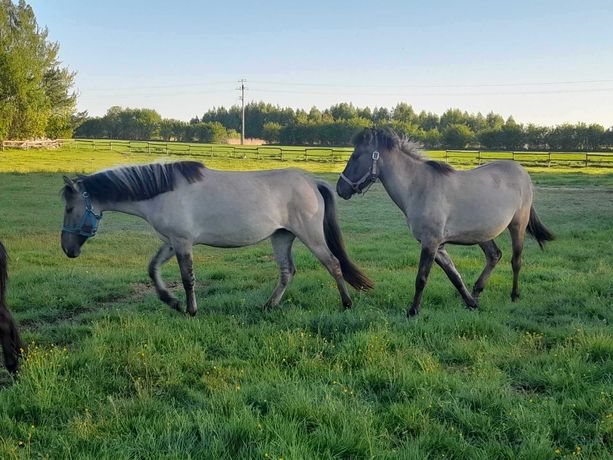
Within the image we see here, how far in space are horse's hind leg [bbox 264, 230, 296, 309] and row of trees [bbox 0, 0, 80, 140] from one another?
4757 cm

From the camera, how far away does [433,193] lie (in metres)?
6.53

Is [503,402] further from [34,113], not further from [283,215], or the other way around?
[34,113]

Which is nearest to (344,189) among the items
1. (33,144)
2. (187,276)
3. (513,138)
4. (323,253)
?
(323,253)

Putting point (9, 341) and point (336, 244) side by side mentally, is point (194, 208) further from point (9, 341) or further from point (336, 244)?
point (9, 341)

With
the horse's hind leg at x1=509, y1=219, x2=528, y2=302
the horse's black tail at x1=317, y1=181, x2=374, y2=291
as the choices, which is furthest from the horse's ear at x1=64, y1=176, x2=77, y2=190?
the horse's hind leg at x1=509, y1=219, x2=528, y2=302

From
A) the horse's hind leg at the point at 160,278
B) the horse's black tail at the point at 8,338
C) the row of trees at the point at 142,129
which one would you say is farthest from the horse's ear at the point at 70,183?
the row of trees at the point at 142,129

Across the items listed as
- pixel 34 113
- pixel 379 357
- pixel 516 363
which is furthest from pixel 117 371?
pixel 34 113

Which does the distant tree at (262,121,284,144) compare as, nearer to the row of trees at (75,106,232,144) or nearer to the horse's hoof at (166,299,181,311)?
the row of trees at (75,106,232,144)

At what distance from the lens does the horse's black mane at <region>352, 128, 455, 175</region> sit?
265 inches

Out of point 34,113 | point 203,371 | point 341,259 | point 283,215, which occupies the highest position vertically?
point 34,113

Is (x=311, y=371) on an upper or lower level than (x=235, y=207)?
lower

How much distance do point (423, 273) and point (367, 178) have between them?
56.5 inches

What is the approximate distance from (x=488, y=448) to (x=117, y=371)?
2.94 metres

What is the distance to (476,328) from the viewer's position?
18.1 ft
